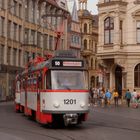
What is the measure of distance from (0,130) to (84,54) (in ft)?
276

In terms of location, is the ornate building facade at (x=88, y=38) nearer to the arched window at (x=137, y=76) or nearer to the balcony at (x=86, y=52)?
the balcony at (x=86, y=52)

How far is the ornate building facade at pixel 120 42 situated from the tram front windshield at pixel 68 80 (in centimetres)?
2661

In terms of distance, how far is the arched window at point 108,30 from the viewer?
49003 millimetres

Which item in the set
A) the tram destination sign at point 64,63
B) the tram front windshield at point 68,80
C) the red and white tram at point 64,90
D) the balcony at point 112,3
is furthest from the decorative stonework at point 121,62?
the tram destination sign at point 64,63

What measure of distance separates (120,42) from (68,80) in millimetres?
28171

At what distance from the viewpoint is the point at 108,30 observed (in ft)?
162

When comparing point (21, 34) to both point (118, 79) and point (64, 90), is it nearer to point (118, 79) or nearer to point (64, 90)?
point (118, 79)

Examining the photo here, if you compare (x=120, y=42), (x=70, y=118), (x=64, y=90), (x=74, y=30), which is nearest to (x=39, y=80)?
(x=64, y=90)

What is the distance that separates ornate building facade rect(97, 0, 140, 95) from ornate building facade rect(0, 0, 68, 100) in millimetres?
7862

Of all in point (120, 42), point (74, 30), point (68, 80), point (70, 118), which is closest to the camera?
point (70, 118)

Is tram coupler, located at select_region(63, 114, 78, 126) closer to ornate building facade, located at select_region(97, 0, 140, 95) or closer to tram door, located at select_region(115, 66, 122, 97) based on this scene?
ornate building facade, located at select_region(97, 0, 140, 95)

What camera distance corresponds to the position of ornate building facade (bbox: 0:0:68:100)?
6128 centimetres

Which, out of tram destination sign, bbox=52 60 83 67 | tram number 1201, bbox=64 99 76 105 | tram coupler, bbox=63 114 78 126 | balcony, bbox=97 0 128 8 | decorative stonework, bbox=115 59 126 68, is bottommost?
tram coupler, bbox=63 114 78 126

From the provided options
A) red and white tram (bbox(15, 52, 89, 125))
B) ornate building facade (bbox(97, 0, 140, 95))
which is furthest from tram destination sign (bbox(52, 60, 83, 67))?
ornate building facade (bbox(97, 0, 140, 95))
